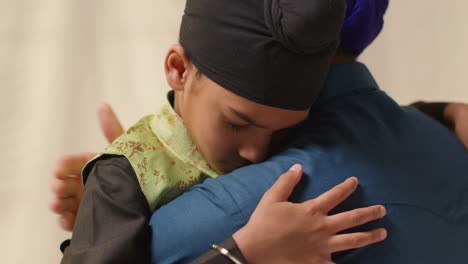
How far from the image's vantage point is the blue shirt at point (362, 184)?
757 millimetres

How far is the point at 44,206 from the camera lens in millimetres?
1630

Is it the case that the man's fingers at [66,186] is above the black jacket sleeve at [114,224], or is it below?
below

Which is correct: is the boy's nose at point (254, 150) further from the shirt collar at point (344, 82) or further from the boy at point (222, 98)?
the shirt collar at point (344, 82)

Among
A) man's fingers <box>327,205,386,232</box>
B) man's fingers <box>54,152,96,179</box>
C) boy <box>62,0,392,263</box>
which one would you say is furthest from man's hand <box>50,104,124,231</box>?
man's fingers <box>327,205,386,232</box>

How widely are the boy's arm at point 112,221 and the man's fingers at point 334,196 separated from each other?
25 cm

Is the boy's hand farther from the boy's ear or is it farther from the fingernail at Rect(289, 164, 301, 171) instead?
the boy's ear

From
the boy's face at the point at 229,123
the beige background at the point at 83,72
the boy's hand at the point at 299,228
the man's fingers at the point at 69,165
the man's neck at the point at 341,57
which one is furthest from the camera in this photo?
the beige background at the point at 83,72

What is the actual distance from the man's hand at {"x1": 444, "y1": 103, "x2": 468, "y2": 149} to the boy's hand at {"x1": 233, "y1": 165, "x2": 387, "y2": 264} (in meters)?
0.35

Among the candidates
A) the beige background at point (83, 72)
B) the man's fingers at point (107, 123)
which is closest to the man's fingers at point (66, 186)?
the man's fingers at point (107, 123)

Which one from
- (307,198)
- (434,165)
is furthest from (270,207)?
(434,165)

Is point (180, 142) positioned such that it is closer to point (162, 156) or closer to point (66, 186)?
point (162, 156)

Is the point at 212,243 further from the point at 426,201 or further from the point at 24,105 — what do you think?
the point at 24,105

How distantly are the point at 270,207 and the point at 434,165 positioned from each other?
12.4 inches

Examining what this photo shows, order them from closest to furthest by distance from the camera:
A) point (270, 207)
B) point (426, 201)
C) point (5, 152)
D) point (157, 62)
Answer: point (270, 207) < point (426, 201) < point (5, 152) < point (157, 62)
